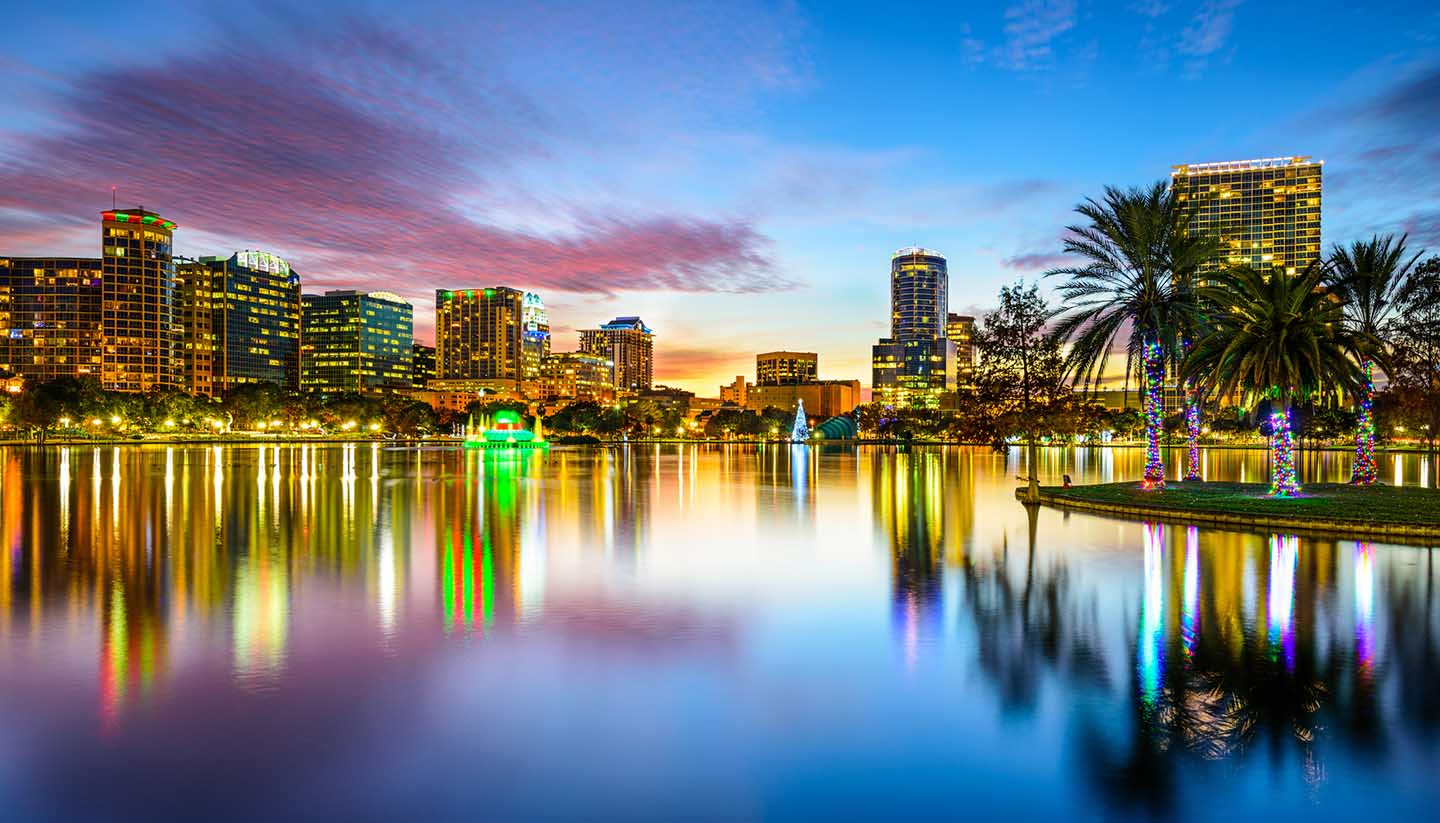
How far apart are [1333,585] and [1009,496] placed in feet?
74.9

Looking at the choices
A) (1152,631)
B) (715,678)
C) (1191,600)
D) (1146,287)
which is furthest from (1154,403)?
(715,678)

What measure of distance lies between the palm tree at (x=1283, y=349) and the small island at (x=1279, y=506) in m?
1.99

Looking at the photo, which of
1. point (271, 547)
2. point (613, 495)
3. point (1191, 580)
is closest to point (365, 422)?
point (613, 495)

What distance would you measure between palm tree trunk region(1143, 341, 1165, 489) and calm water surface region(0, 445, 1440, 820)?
1144 centimetres

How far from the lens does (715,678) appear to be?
11070mm

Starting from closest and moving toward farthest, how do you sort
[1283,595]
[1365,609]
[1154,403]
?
[1365,609] → [1283,595] → [1154,403]

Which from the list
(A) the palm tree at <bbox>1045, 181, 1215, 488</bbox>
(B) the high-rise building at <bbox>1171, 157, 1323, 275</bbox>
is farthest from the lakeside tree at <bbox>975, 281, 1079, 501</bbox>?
(B) the high-rise building at <bbox>1171, 157, 1323, 275</bbox>

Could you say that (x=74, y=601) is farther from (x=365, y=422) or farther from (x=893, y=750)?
(x=365, y=422)

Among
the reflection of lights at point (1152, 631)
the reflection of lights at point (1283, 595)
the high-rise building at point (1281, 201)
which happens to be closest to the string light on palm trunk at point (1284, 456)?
the reflection of lights at point (1283, 595)

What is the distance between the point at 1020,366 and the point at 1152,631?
26647 mm

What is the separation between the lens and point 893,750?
8.70 meters

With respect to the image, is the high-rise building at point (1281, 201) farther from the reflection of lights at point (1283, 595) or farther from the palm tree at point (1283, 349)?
the reflection of lights at point (1283, 595)

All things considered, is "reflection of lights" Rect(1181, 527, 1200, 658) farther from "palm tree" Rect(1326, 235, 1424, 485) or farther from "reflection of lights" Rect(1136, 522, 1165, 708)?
"palm tree" Rect(1326, 235, 1424, 485)

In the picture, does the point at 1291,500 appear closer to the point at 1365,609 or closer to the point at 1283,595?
the point at 1283,595
